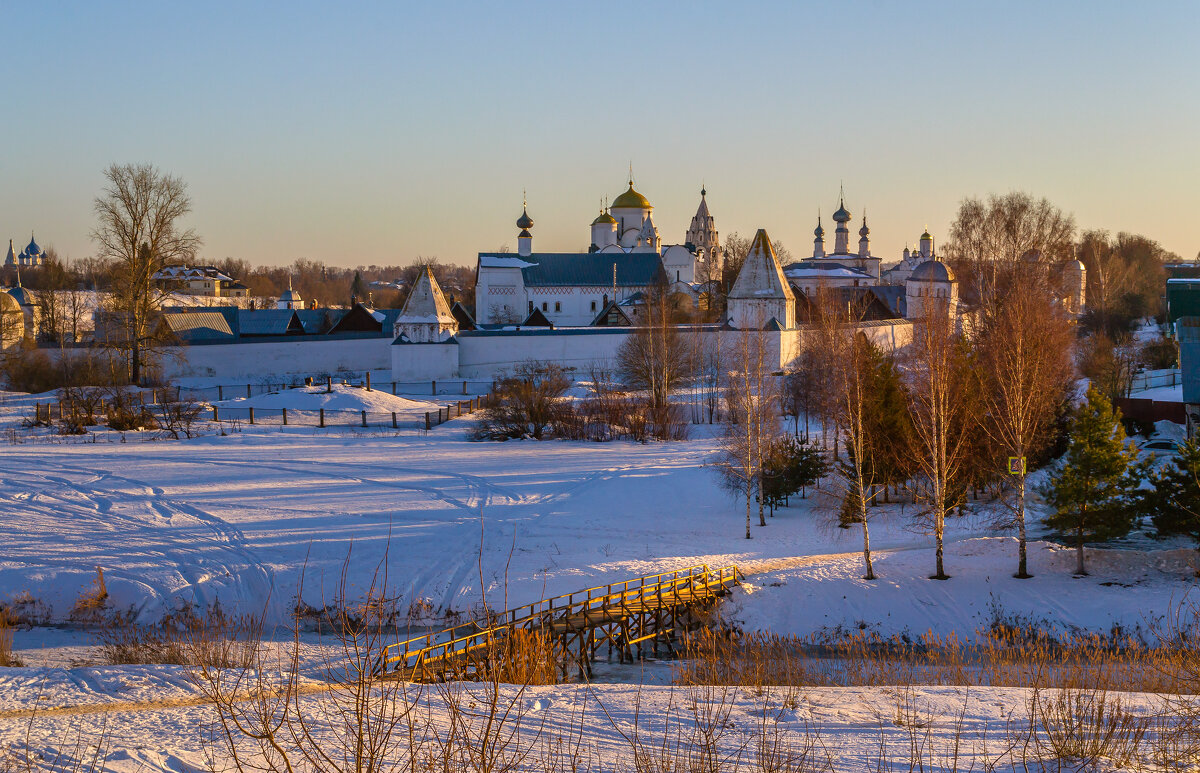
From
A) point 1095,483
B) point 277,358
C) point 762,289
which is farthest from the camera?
point 277,358

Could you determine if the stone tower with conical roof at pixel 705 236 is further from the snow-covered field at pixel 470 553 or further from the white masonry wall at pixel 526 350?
the snow-covered field at pixel 470 553

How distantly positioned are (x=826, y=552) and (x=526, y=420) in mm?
11249

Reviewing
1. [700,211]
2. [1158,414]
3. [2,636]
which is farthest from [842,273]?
[2,636]

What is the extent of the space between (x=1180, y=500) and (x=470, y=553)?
9.54 m

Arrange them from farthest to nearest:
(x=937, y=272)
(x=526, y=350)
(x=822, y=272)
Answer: (x=822, y=272)
(x=937, y=272)
(x=526, y=350)

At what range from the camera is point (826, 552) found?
48.9 feet

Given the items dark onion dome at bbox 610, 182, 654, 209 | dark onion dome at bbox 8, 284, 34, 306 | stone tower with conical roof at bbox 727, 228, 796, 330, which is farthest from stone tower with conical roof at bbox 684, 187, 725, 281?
dark onion dome at bbox 8, 284, 34, 306

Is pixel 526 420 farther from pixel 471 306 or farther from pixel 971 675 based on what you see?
pixel 471 306

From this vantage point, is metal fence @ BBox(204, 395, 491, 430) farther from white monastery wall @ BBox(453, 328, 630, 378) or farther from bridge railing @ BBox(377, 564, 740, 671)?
bridge railing @ BBox(377, 564, 740, 671)

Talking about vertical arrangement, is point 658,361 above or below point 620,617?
above

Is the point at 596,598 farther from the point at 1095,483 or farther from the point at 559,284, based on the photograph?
the point at 559,284

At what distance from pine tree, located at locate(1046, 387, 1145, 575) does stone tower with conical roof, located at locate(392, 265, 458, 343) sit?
80.3 ft

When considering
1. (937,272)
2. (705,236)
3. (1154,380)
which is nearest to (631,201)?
(705,236)

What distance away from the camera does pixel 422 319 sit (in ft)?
112
